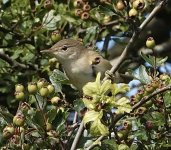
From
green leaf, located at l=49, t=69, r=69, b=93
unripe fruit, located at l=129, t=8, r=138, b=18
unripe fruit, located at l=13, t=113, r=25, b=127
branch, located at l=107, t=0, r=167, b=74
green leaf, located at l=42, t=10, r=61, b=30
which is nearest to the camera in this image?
unripe fruit, located at l=13, t=113, r=25, b=127

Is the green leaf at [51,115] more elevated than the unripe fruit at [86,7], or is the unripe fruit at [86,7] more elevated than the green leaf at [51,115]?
the unripe fruit at [86,7]

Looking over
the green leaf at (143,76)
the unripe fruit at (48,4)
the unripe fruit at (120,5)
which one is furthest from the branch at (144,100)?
the unripe fruit at (48,4)

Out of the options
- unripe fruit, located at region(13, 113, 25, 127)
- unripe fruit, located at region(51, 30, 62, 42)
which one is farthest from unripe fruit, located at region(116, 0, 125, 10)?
unripe fruit, located at region(13, 113, 25, 127)

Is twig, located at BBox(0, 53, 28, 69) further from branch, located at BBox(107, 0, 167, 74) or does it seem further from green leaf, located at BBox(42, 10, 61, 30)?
branch, located at BBox(107, 0, 167, 74)

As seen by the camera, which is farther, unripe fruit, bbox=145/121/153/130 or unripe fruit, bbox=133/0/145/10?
unripe fruit, bbox=133/0/145/10

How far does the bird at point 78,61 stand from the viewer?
162 inches

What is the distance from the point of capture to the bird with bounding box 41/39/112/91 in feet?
13.5

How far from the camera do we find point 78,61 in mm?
4328

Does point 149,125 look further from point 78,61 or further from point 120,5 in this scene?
point 78,61

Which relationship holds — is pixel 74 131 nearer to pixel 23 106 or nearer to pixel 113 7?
pixel 23 106

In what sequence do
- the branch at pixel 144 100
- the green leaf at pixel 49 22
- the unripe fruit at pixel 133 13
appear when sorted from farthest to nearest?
the green leaf at pixel 49 22 → the unripe fruit at pixel 133 13 → the branch at pixel 144 100

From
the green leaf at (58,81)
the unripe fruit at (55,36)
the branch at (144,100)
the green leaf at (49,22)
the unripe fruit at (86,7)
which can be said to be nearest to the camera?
the branch at (144,100)

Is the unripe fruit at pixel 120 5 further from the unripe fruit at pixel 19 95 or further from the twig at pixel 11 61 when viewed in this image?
the twig at pixel 11 61

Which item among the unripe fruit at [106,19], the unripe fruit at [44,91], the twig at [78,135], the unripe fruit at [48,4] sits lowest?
the twig at [78,135]
